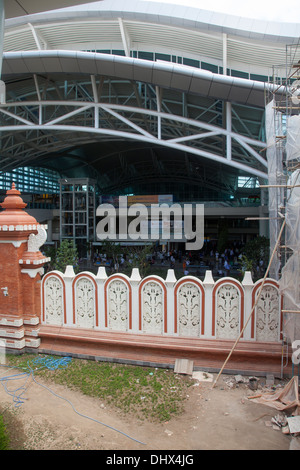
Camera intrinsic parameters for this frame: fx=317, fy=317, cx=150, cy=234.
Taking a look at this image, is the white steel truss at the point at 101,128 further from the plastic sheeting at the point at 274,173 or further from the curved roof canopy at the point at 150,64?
the plastic sheeting at the point at 274,173

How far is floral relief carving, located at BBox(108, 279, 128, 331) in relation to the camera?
6410 millimetres

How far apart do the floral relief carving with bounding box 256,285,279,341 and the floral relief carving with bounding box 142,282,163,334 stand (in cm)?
185

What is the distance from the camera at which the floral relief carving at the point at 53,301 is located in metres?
6.76

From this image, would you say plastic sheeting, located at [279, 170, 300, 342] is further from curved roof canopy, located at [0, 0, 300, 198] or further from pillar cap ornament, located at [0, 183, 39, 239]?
curved roof canopy, located at [0, 0, 300, 198]

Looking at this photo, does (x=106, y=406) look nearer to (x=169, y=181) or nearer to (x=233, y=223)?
(x=233, y=223)

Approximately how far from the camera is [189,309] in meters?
6.15

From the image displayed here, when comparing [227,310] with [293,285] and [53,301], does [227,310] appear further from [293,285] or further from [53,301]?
[53,301]

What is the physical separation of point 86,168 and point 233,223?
2200 cm

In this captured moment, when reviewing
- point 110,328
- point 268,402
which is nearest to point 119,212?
point 110,328

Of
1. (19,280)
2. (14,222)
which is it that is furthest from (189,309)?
(14,222)

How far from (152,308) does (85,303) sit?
1.44 meters

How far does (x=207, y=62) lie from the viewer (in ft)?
60.1

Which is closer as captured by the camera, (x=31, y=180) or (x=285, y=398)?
(x=285, y=398)

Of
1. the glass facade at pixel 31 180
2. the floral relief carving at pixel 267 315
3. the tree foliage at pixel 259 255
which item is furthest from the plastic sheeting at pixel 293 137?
the glass facade at pixel 31 180
